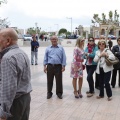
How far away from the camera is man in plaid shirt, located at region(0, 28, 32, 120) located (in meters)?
3.16

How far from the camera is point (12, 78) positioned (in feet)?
10.4

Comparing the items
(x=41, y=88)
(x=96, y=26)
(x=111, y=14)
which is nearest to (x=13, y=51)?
(x=41, y=88)

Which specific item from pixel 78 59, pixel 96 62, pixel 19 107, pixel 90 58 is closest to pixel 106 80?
pixel 96 62

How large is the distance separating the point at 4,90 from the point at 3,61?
0.30 m

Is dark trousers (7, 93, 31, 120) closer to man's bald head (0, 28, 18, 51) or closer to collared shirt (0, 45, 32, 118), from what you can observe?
collared shirt (0, 45, 32, 118)

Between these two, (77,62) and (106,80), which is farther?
(77,62)

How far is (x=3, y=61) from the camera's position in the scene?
3178 mm

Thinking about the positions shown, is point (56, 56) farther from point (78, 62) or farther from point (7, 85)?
point (7, 85)

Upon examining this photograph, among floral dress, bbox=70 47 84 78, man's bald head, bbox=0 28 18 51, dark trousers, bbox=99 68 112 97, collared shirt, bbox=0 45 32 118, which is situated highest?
man's bald head, bbox=0 28 18 51

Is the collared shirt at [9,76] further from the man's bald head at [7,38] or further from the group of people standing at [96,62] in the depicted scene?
the group of people standing at [96,62]

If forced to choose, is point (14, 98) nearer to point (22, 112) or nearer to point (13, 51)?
point (22, 112)

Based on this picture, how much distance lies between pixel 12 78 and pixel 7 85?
9 centimetres

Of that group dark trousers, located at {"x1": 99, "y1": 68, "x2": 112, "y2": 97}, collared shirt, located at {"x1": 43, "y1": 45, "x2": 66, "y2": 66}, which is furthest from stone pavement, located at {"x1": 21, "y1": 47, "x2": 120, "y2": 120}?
collared shirt, located at {"x1": 43, "y1": 45, "x2": 66, "y2": 66}

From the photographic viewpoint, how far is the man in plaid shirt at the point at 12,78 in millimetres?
3158
